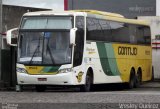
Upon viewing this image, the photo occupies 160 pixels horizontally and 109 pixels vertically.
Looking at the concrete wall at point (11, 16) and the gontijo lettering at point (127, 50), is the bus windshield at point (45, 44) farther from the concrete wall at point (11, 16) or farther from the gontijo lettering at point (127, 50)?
the concrete wall at point (11, 16)

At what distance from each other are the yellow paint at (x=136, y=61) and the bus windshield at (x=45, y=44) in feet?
14.5

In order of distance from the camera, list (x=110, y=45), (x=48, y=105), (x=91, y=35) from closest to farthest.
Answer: (x=48, y=105) → (x=91, y=35) → (x=110, y=45)

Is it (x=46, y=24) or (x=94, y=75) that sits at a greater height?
(x=46, y=24)

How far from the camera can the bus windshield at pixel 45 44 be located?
877 inches

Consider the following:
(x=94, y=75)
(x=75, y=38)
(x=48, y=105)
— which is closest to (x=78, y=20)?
(x=75, y=38)

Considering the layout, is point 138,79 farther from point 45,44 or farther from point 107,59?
point 45,44

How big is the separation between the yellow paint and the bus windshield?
4.41m

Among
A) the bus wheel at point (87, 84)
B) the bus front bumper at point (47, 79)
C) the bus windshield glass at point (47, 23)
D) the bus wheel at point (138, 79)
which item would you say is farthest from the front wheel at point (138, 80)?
the bus front bumper at point (47, 79)

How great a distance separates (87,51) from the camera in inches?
924

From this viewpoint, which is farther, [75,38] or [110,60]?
[110,60]

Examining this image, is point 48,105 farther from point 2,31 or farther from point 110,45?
point 2,31

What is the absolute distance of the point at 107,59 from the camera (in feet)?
84.0

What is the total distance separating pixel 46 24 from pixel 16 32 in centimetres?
214

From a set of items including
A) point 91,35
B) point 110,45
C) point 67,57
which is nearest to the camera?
point 67,57
